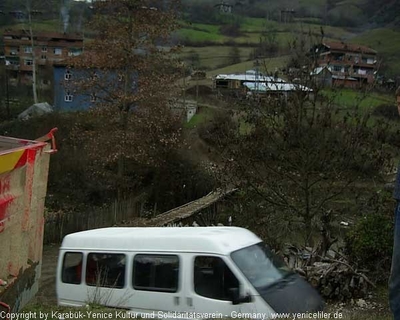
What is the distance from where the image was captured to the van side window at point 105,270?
948 centimetres

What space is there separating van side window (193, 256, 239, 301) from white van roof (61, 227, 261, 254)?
168mm

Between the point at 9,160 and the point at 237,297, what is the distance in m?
5.01

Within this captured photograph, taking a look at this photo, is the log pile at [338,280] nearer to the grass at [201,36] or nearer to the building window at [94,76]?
the building window at [94,76]

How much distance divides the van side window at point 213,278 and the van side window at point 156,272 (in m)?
0.38

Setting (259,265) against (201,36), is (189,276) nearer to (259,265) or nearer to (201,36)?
(259,265)

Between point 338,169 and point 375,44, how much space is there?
5408 cm

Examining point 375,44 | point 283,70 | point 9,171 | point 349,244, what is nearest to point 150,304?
point 9,171

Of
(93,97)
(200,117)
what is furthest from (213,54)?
(93,97)

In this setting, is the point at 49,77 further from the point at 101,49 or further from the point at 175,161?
the point at 101,49

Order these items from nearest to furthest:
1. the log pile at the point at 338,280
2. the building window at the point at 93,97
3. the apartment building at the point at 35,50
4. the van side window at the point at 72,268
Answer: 1. the van side window at the point at 72,268
2. the log pile at the point at 338,280
3. the building window at the point at 93,97
4. the apartment building at the point at 35,50

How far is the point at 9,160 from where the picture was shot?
3904 mm

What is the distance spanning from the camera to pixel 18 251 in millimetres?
4383

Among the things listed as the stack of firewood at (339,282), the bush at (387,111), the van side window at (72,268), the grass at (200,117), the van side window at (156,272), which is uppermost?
the bush at (387,111)

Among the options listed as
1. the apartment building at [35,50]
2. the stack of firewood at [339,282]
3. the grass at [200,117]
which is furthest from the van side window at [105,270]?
the apartment building at [35,50]
